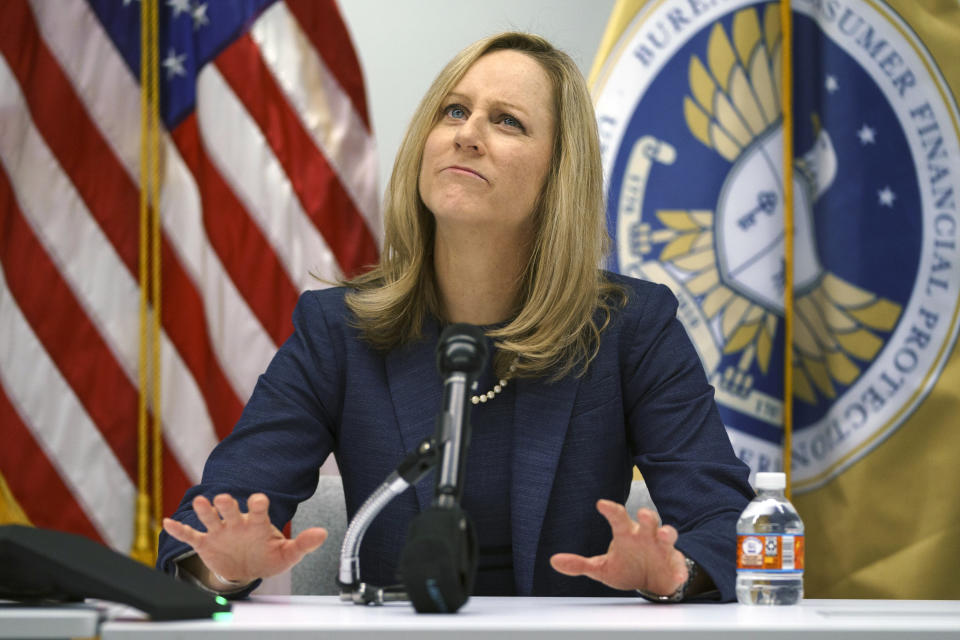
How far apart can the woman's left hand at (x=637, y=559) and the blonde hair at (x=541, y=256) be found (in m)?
0.50

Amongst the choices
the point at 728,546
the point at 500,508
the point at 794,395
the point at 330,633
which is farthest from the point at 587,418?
the point at 794,395

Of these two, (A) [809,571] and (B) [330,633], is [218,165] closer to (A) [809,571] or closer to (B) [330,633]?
(A) [809,571]

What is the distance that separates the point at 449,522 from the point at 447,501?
2 cm

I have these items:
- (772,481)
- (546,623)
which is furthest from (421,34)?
(546,623)

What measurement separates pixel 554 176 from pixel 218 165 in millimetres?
1164

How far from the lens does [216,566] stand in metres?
1.16

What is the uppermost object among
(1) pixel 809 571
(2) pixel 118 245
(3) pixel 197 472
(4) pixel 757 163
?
(4) pixel 757 163

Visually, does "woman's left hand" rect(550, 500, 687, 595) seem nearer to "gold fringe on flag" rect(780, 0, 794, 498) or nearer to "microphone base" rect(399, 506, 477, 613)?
"microphone base" rect(399, 506, 477, 613)

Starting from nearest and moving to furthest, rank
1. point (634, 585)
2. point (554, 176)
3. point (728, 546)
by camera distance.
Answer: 1. point (634, 585)
2. point (728, 546)
3. point (554, 176)

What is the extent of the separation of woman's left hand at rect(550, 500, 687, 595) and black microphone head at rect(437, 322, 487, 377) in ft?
0.82

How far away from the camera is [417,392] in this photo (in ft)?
5.27

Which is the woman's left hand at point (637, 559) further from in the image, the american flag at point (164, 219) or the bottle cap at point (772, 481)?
the american flag at point (164, 219)

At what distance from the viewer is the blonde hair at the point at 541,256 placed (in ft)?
5.38

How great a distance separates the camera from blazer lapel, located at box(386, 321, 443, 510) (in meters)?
1.57
